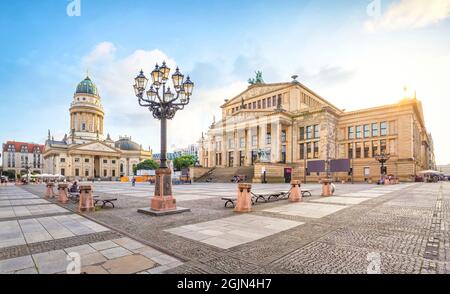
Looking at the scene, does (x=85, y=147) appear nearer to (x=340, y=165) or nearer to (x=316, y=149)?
(x=316, y=149)

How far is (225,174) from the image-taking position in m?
50.2

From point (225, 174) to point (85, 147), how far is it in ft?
207

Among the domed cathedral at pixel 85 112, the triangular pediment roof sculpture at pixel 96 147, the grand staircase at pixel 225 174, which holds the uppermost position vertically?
the domed cathedral at pixel 85 112

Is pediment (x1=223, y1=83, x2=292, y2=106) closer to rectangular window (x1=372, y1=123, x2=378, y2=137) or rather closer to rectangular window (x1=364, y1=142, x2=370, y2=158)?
rectangular window (x1=372, y1=123, x2=378, y2=137)

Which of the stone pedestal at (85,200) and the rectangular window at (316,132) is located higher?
the rectangular window at (316,132)

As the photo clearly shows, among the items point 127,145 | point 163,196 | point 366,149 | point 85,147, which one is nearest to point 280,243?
point 163,196

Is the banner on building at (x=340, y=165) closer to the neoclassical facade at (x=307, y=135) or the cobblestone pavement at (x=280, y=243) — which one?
the neoclassical facade at (x=307, y=135)

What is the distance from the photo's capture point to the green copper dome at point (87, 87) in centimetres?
9275

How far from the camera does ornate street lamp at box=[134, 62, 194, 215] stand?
33.5 ft

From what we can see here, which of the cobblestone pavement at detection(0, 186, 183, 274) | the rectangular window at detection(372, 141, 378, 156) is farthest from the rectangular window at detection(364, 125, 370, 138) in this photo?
the cobblestone pavement at detection(0, 186, 183, 274)

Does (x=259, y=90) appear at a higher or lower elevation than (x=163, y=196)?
higher

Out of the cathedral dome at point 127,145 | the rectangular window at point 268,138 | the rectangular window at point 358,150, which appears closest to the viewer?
the rectangular window at point 358,150

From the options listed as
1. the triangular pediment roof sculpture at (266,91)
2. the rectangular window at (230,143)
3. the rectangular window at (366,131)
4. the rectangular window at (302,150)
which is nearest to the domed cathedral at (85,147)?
the rectangular window at (230,143)
